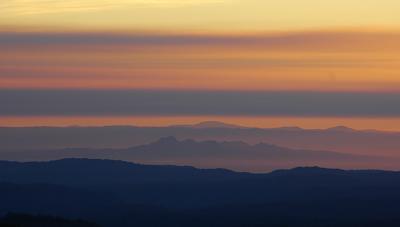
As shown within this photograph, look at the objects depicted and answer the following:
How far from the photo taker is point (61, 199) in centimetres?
14850

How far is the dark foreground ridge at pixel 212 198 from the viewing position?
434ft

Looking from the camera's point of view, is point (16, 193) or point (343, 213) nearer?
point (343, 213)

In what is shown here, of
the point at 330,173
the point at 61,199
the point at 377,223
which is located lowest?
the point at 377,223

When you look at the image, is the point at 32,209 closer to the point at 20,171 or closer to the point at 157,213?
the point at 157,213

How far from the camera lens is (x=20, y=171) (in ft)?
641

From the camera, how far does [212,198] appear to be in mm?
170000

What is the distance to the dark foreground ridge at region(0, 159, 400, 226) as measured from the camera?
132 metres

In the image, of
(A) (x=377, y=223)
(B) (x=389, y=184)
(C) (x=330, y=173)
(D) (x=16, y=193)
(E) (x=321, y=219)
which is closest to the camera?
(A) (x=377, y=223)

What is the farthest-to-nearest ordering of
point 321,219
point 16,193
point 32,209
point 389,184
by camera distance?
point 389,184, point 16,193, point 32,209, point 321,219

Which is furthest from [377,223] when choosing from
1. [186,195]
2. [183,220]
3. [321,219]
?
[186,195]

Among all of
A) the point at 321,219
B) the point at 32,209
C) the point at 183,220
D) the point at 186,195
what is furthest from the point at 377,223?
the point at 186,195

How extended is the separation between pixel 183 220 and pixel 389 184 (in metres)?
47.3

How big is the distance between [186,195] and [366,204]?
3509 centimetres

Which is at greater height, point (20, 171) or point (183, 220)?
point (20, 171)
